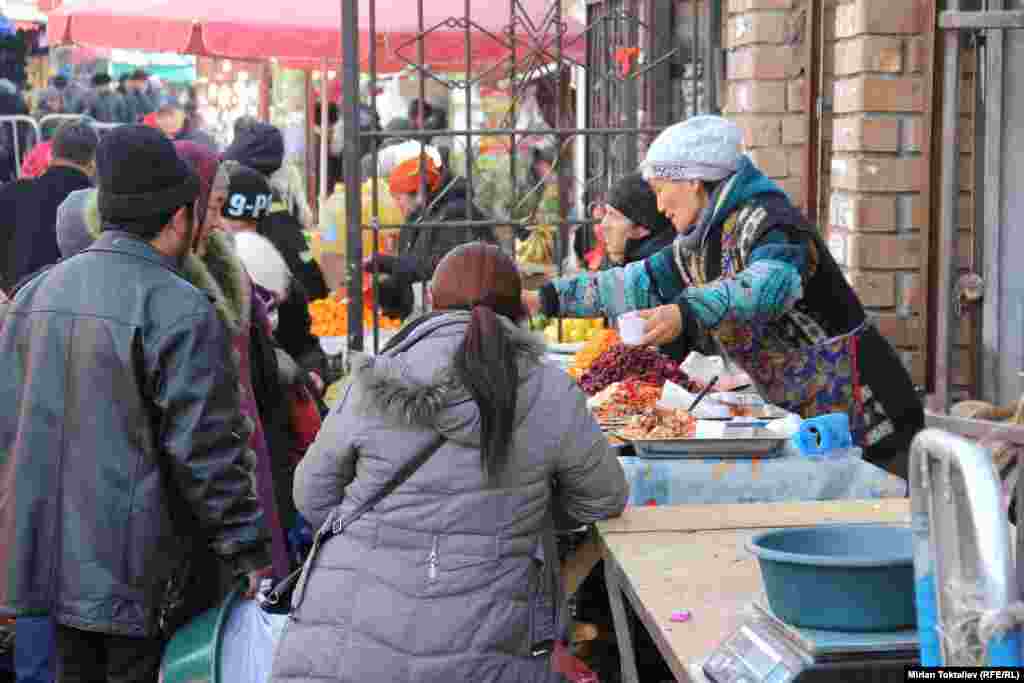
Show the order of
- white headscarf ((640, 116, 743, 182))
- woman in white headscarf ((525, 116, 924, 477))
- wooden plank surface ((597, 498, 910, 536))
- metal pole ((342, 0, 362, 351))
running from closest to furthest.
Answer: wooden plank surface ((597, 498, 910, 536)) < woman in white headscarf ((525, 116, 924, 477)) < white headscarf ((640, 116, 743, 182)) < metal pole ((342, 0, 362, 351))

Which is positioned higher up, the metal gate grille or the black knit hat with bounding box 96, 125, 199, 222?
the metal gate grille

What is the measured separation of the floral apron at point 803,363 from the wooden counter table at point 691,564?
0.91 m

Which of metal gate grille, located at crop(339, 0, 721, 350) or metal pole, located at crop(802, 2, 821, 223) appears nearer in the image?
metal gate grille, located at crop(339, 0, 721, 350)

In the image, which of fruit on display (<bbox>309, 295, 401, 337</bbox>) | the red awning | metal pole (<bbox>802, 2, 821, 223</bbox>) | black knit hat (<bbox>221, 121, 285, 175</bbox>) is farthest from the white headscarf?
the red awning

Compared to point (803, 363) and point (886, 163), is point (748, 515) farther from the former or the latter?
point (886, 163)

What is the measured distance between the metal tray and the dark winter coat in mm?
1084

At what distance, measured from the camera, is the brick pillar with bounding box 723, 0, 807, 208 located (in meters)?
6.92

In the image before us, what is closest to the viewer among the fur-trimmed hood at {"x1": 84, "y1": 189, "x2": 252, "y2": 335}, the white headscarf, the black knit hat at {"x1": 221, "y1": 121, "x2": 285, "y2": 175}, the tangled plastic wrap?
the fur-trimmed hood at {"x1": 84, "y1": 189, "x2": 252, "y2": 335}

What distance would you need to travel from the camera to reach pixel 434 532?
317cm

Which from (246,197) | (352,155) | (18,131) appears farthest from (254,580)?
(18,131)

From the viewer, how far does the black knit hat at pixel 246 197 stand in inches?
261

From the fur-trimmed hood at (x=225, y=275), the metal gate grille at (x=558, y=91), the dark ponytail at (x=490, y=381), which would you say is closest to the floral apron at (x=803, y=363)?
the fur-trimmed hood at (x=225, y=275)

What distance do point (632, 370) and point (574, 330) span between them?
6.42 ft

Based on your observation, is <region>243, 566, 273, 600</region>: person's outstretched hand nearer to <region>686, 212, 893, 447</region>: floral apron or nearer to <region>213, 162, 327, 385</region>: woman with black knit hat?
<region>213, 162, 327, 385</region>: woman with black knit hat
